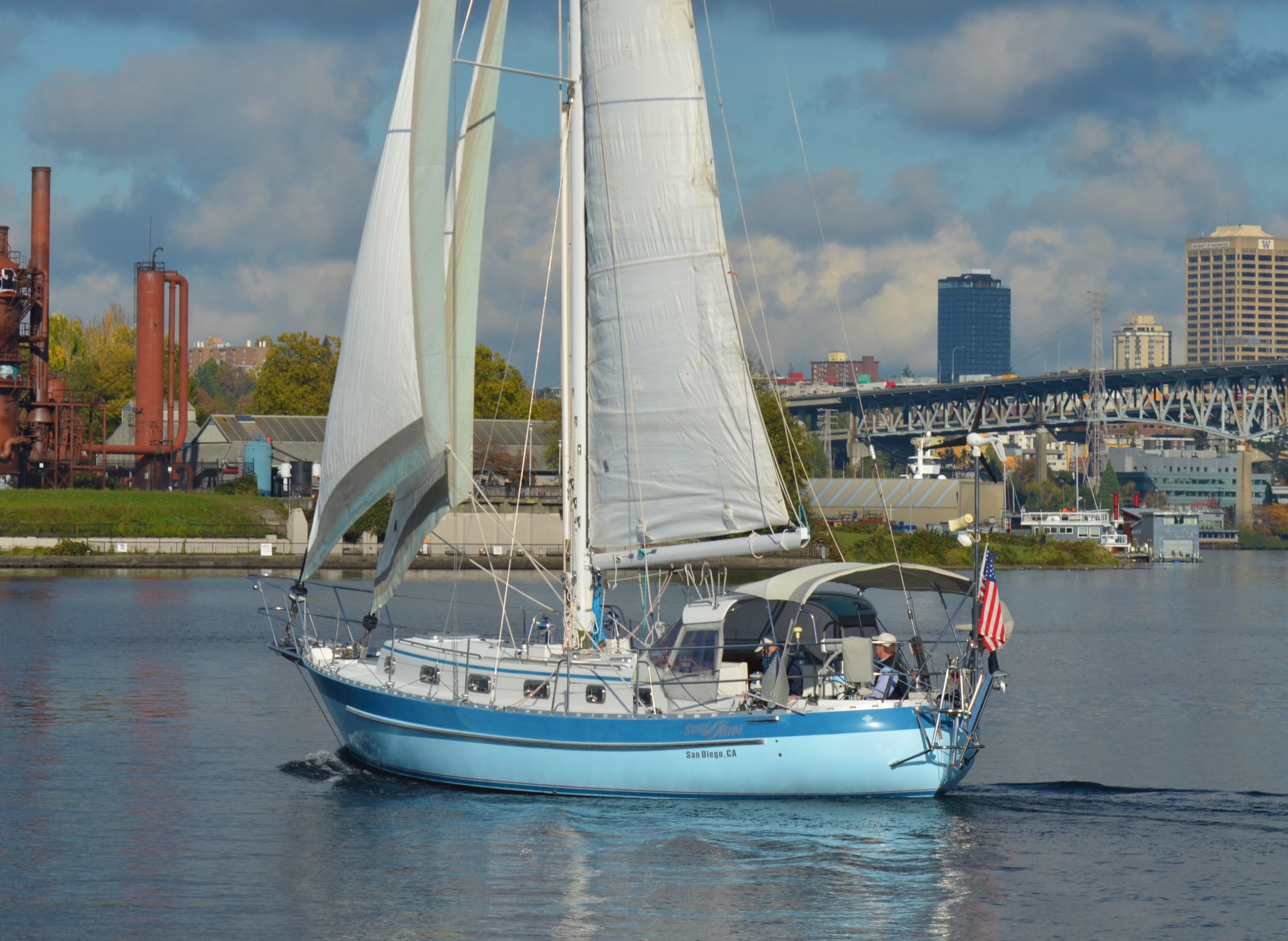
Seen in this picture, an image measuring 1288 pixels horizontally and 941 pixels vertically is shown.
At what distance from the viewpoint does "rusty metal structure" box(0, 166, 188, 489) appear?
350 feet

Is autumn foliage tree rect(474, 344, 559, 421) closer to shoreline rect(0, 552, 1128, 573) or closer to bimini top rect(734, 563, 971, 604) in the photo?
shoreline rect(0, 552, 1128, 573)

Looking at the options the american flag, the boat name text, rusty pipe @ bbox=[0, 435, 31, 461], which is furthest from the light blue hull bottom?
rusty pipe @ bbox=[0, 435, 31, 461]

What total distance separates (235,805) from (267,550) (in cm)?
7493

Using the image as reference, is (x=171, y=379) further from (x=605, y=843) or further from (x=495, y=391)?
(x=605, y=843)

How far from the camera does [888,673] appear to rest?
2614cm

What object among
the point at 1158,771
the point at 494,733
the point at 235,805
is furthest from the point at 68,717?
the point at 1158,771

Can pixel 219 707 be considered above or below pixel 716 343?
below

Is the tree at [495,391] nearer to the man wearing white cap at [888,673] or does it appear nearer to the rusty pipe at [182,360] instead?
→ the rusty pipe at [182,360]

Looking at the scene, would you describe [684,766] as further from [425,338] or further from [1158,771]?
[1158,771]

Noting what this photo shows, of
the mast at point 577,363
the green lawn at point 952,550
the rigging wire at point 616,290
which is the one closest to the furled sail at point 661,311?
the rigging wire at point 616,290

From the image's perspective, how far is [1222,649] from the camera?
60.0 m

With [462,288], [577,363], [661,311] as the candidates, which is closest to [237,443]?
[462,288]

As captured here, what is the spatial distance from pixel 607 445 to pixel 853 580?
4.91m

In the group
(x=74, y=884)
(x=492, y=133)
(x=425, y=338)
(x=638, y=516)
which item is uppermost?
(x=492, y=133)
